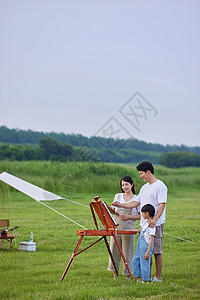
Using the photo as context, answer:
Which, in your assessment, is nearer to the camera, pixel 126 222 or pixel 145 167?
pixel 145 167

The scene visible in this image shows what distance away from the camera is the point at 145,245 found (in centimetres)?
579

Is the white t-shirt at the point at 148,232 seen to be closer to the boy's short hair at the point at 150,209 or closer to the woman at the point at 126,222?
the boy's short hair at the point at 150,209

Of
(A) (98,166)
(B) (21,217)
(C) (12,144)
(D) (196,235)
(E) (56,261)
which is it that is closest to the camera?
(E) (56,261)

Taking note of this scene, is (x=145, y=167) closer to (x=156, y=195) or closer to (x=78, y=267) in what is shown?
(x=156, y=195)

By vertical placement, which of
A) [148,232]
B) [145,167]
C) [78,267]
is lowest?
[78,267]

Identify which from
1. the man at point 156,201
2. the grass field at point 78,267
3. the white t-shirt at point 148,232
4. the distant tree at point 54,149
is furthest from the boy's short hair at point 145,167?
the distant tree at point 54,149

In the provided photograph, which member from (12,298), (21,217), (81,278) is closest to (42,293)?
(12,298)

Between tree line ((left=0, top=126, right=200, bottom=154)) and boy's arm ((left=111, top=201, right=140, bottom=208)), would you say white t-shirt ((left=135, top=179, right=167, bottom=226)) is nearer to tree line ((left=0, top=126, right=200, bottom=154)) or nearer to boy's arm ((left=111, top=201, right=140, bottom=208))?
boy's arm ((left=111, top=201, right=140, bottom=208))

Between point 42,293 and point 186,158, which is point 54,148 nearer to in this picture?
point 186,158

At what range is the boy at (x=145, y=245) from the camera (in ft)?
18.8

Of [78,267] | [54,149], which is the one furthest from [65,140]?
[78,267]

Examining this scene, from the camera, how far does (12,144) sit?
3856cm

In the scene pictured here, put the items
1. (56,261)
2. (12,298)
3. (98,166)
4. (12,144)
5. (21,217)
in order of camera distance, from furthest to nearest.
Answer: (12,144)
(98,166)
(21,217)
(56,261)
(12,298)

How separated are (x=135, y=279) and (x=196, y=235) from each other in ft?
17.8
